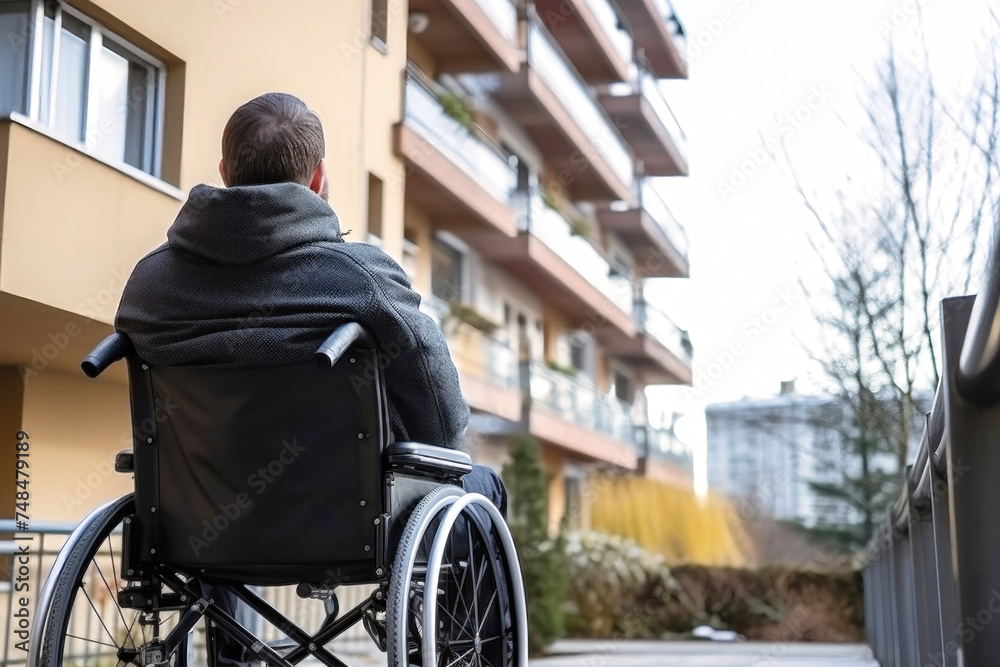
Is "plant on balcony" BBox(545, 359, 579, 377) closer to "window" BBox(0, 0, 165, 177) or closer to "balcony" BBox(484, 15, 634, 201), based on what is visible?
"balcony" BBox(484, 15, 634, 201)

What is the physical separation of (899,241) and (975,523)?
7.88m

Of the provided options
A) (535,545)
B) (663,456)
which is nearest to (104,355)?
(535,545)

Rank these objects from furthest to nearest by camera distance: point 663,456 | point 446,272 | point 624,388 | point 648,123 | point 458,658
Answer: point 624,388, point 648,123, point 663,456, point 446,272, point 458,658

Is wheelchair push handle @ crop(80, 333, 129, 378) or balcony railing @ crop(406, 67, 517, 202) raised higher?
balcony railing @ crop(406, 67, 517, 202)

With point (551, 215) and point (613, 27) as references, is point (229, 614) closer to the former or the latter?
point (551, 215)

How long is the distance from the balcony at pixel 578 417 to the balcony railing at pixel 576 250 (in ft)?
5.91

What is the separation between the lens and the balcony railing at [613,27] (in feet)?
68.8

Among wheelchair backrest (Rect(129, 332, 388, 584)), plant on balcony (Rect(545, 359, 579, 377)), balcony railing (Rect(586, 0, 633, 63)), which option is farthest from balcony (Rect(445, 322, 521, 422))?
wheelchair backrest (Rect(129, 332, 388, 584))

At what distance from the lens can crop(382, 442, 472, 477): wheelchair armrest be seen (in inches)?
74.5

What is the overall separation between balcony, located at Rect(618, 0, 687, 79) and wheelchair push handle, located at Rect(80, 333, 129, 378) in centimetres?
2329

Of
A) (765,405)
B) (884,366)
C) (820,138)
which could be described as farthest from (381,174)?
(765,405)

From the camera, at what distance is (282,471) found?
1914mm

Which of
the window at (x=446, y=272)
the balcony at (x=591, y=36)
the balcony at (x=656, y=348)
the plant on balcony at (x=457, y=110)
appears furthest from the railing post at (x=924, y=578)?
the balcony at (x=656, y=348)

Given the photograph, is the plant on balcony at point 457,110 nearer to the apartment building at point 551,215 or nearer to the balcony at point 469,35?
the apartment building at point 551,215
